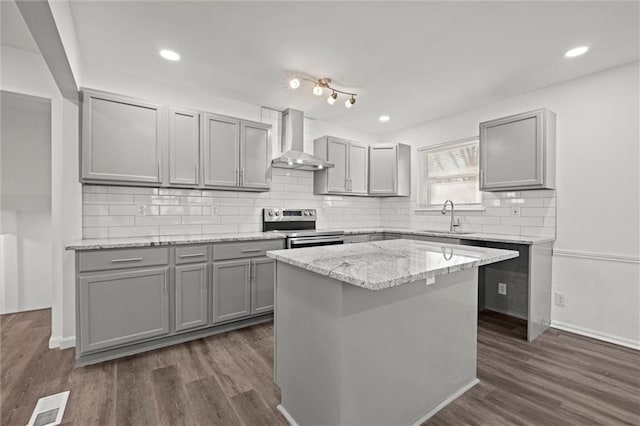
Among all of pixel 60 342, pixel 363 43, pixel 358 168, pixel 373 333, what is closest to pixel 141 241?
pixel 60 342

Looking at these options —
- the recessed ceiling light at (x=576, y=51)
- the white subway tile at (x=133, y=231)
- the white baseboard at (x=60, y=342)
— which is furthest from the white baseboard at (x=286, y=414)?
the recessed ceiling light at (x=576, y=51)

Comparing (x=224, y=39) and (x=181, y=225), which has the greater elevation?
(x=224, y=39)

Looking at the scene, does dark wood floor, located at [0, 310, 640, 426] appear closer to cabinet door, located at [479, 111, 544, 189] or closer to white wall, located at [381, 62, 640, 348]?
white wall, located at [381, 62, 640, 348]

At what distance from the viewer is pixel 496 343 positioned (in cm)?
274

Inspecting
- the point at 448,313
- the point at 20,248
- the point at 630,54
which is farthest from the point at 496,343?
the point at 20,248

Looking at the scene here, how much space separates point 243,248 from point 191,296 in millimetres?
645

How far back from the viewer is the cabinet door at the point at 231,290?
2.88 metres

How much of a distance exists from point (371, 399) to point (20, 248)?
4.32 m

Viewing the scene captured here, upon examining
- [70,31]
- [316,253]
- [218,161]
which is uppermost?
[70,31]

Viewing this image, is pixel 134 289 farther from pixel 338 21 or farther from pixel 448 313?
pixel 338 21

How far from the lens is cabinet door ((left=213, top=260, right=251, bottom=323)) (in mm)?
2875

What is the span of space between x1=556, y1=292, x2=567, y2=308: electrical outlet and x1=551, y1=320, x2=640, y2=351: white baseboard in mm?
186

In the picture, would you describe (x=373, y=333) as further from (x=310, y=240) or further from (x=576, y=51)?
(x=576, y=51)

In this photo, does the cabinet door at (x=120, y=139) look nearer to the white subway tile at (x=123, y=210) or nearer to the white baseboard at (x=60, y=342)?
the white subway tile at (x=123, y=210)
